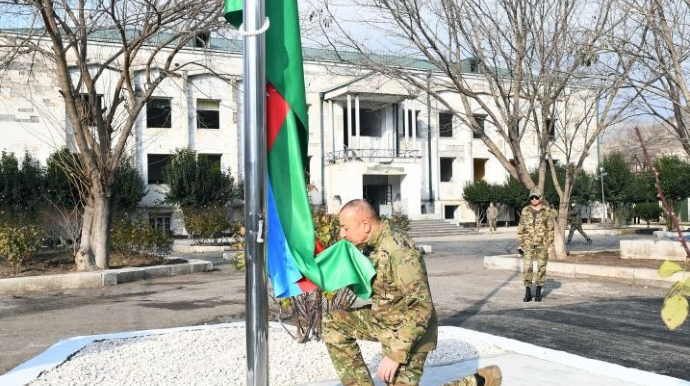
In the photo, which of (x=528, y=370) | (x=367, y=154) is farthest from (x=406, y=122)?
(x=528, y=370)

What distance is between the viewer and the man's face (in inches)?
147

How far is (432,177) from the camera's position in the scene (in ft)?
134

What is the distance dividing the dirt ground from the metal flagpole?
12.2 metres

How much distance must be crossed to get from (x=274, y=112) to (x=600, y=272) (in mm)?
10978

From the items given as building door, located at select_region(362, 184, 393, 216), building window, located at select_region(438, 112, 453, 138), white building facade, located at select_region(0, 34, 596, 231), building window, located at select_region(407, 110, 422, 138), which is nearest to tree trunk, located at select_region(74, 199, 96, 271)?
white building facade, located at select_region(0, 34, 596, 231)

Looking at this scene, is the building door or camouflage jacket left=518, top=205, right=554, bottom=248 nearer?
camouflage jacket left=518, top=205, right=554, bottom=248

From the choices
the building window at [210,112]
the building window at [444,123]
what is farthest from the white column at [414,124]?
the building window at [210,112]

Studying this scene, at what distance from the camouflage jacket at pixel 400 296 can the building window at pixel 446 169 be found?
38.6 m

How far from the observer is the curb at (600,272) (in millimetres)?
11898

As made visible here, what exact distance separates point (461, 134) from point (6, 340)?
36.1 m

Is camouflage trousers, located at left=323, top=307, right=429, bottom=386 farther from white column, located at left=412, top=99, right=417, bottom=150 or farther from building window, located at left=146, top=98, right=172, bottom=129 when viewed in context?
white column, located at left=412, top=99, right=417, bottom=150

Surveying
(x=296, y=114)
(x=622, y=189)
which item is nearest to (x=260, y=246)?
(x=296, y=114)

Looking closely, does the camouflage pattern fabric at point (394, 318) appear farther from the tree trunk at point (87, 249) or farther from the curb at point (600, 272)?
the tree trunk at point (87, 249)

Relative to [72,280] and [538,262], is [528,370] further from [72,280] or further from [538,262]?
[72,280]
